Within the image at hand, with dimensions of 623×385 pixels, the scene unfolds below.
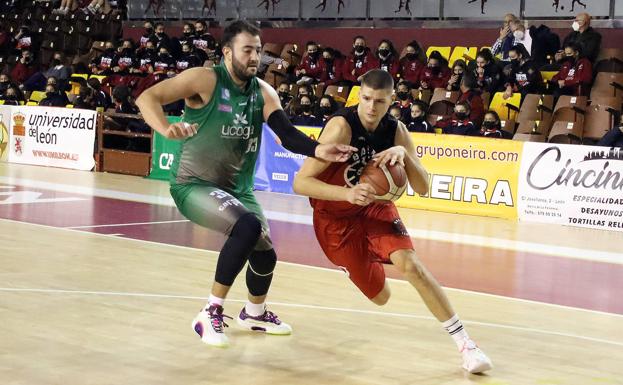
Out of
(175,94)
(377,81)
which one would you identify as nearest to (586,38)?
(377,81)

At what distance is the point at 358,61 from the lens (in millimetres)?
19703

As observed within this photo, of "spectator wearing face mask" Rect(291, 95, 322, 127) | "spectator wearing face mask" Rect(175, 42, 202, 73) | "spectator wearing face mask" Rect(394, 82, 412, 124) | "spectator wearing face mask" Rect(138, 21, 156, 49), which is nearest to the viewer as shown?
"spectator wearing face mask" Rect(291, 95, 322, 127)

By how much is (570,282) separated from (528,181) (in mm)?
5160

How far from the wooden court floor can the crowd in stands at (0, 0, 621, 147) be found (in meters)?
7.58

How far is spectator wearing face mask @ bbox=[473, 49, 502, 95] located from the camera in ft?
57.8

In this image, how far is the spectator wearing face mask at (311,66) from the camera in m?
20.2

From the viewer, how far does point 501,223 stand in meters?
14.2

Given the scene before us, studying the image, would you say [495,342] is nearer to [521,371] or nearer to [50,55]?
[521,371]

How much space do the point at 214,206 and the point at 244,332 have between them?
0.97 m

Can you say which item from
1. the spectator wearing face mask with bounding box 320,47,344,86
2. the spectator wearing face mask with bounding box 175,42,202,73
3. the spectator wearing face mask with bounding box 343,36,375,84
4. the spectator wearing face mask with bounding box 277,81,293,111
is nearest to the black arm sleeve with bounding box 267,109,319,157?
the spectator wearing face mask with bounding box 277,81,293,111

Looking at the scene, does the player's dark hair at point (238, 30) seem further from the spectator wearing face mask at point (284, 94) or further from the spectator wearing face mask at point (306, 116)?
the spectator wearing face mask at point (284, 94)

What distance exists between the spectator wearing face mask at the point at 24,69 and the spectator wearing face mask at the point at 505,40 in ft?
43.1

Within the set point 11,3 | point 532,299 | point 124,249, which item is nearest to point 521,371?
point 532,299

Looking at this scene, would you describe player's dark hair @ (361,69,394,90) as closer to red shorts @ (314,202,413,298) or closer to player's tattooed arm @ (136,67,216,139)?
red shorts @ (314,202,413,298)
